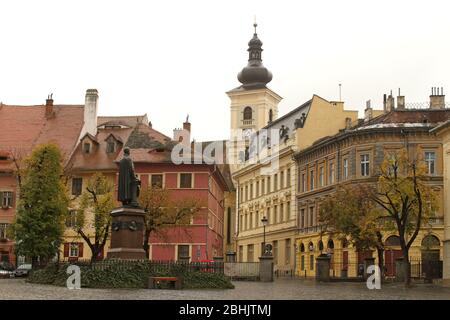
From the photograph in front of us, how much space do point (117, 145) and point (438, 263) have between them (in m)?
29.5

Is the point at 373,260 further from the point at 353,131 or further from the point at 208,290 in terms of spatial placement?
the point at 208,290

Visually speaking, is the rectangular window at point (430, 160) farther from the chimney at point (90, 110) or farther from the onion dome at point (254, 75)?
the onion dome at point (254, 75)

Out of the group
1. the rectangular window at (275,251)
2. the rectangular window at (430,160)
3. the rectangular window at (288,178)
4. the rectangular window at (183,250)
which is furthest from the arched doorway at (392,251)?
the rectangular window at (275,251)

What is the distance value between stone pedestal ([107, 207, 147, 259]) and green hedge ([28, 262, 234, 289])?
28.3 inches

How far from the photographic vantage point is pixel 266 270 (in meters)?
48.5

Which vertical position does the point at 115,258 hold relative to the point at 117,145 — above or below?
below

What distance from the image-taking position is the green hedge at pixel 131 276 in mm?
28625

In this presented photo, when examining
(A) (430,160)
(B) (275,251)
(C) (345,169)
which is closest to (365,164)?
(C) (345,169)

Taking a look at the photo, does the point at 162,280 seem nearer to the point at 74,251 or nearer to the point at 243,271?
the point at 243,271

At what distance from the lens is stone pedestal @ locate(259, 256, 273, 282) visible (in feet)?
159

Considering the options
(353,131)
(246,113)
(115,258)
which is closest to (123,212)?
(115,258)

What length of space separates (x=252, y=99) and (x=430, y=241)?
54.6 meters

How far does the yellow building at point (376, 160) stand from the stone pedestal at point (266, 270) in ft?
26.6

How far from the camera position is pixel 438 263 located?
48500mm
